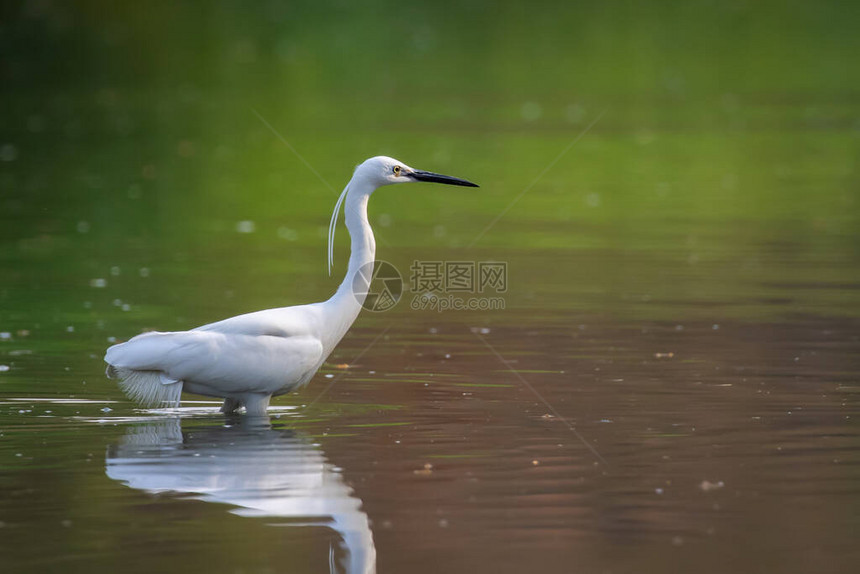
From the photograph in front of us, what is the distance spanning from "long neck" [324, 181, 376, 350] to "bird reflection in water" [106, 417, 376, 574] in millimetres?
1206

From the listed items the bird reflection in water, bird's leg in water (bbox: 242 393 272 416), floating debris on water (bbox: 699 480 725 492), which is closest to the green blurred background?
bird's leg in water (bbox: 242 393 272 416)

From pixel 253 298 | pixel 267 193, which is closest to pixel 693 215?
pixel 267 193

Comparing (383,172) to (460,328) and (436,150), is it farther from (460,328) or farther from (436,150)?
(436,150)

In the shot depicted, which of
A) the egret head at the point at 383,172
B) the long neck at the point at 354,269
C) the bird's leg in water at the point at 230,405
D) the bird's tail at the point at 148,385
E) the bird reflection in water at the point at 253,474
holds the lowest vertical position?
the bird reflection in water at the point at 253,474

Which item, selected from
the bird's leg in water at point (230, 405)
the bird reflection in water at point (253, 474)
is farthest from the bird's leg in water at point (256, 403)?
the bird reflection in water at point (253, 474)

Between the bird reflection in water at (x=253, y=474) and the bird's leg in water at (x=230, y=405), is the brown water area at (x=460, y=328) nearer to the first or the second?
the bird reflection in water at (x=253, y=474)

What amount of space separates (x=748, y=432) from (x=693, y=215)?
13270mm

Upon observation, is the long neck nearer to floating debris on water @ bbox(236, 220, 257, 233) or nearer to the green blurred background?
the green blurred background

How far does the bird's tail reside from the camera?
10648 millimetres

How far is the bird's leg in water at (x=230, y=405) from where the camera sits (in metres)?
11.0

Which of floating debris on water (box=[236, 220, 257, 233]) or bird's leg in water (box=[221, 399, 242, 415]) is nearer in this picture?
bird's leg in water (box=[221, 399, 242, 415])

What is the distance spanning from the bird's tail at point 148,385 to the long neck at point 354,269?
136cm

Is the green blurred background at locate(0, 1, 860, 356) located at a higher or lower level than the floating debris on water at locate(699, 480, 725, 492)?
higher

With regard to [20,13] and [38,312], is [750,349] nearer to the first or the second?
[38,312]
